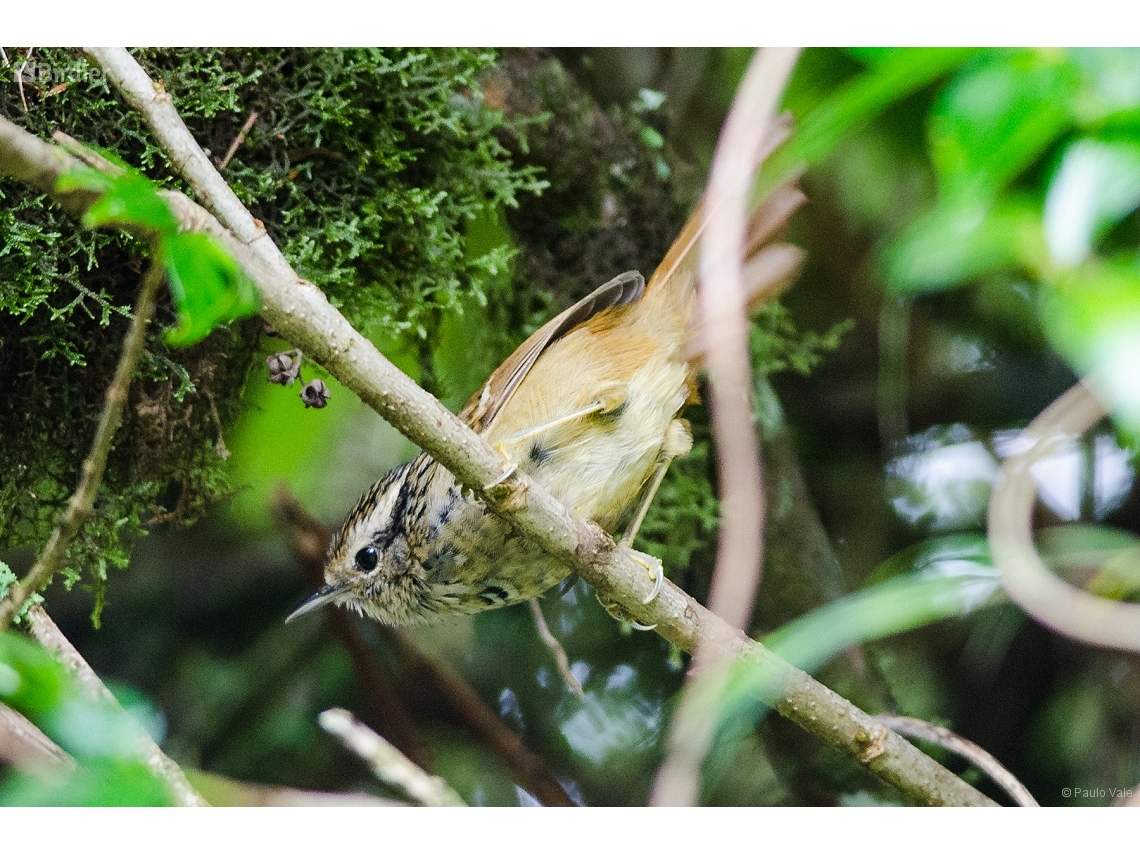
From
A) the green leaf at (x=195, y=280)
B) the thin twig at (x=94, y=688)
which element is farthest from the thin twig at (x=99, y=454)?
the thin twig at (x=94, y=688)

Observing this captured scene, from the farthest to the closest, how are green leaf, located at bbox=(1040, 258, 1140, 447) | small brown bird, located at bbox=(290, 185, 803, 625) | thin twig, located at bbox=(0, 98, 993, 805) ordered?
small brown bird, located at bbox=(290, 185, 803, 625)
thin twig, located at bbox=(0, 98, 993, 805)
green leaf, located at bbox=(1040, 258, 1140, 447)

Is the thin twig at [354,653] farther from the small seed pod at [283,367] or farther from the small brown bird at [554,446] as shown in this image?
the small seed pod at [283,367]

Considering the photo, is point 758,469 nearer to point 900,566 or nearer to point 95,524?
point 900,566

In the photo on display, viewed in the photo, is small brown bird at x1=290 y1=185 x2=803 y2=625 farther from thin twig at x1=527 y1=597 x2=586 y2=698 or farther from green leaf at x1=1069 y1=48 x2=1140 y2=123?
green leaf at x1=1069 y1=48 x2=1140 y2=123

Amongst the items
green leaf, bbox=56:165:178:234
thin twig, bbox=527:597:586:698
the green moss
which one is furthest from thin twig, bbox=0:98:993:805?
the green moss

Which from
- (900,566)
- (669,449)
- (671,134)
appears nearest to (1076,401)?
(900,566)

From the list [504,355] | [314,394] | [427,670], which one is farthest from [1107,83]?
[427,670]
